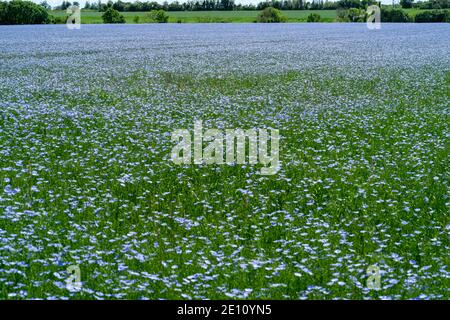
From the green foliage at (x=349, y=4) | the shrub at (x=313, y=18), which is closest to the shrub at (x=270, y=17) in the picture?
the shrub at (x=313, y=18)

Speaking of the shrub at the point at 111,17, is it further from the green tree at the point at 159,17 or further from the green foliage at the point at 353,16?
the green foliage at the point at 353,16

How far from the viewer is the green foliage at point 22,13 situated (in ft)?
Result: 273

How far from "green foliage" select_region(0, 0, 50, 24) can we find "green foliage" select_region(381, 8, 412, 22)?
6165 centimetres

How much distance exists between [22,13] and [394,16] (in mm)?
65944

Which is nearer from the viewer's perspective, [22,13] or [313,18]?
[22,13]

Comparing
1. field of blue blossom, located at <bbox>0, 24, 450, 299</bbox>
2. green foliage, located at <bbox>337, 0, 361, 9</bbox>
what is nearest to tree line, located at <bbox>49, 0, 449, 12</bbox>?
green foliage, located at <bbox>337, 0, 361, 9</bbox>

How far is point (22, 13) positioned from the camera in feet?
279

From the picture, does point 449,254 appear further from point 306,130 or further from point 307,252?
point 306,130

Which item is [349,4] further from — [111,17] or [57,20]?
[57,20]

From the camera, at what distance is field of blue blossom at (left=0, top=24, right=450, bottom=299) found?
6.98 m

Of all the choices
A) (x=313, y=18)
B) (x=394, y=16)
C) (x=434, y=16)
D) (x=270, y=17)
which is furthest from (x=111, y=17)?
(x=434, y=16)

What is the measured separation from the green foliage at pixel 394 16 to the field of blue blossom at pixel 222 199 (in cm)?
9788
